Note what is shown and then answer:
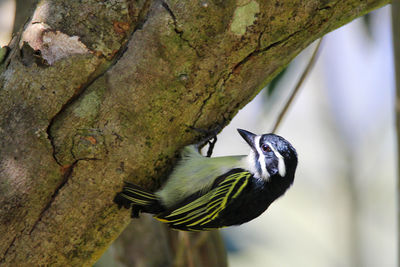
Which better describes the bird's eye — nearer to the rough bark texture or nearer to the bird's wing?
the bird's wing

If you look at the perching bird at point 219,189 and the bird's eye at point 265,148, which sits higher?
the bird's eye at point 265,148

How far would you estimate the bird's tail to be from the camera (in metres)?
2.89

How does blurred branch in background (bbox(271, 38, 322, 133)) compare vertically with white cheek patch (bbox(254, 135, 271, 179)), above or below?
above

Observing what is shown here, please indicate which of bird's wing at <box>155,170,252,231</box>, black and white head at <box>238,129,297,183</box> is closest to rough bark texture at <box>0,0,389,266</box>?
bird's wing at <box>155,170,252,231</box>

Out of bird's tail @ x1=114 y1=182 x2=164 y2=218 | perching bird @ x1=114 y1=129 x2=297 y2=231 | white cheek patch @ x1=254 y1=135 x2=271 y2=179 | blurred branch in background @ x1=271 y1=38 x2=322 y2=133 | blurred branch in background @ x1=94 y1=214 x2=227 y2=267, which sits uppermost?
blurred branch in background @ x1=271 y1=38 x2=322 y2=133

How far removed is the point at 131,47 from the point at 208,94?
613 millimetres

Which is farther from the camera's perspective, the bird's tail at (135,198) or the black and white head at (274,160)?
the black and white head at (274,160)

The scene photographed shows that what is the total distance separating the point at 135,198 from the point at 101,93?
70 centimetres

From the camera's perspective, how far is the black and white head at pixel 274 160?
3.55m

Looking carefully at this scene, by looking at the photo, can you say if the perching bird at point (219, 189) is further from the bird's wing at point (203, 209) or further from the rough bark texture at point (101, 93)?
the rough bark texture at point (101, 93)

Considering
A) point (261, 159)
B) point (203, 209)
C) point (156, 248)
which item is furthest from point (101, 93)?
point (156, 248)

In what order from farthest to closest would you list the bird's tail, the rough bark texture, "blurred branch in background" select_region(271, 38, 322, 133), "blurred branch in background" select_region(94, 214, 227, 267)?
"blurred branch in background" select_region(94, 214, 227, 267), "blurred branch in background" select_region(271, 38, 322, 133), the bird's tail, the rough bark texture

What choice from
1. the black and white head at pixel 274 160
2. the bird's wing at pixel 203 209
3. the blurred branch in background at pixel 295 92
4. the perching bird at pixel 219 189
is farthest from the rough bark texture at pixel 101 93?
the blurred branch in background at pixel 295 92

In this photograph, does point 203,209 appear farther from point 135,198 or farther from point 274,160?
point 274,160
